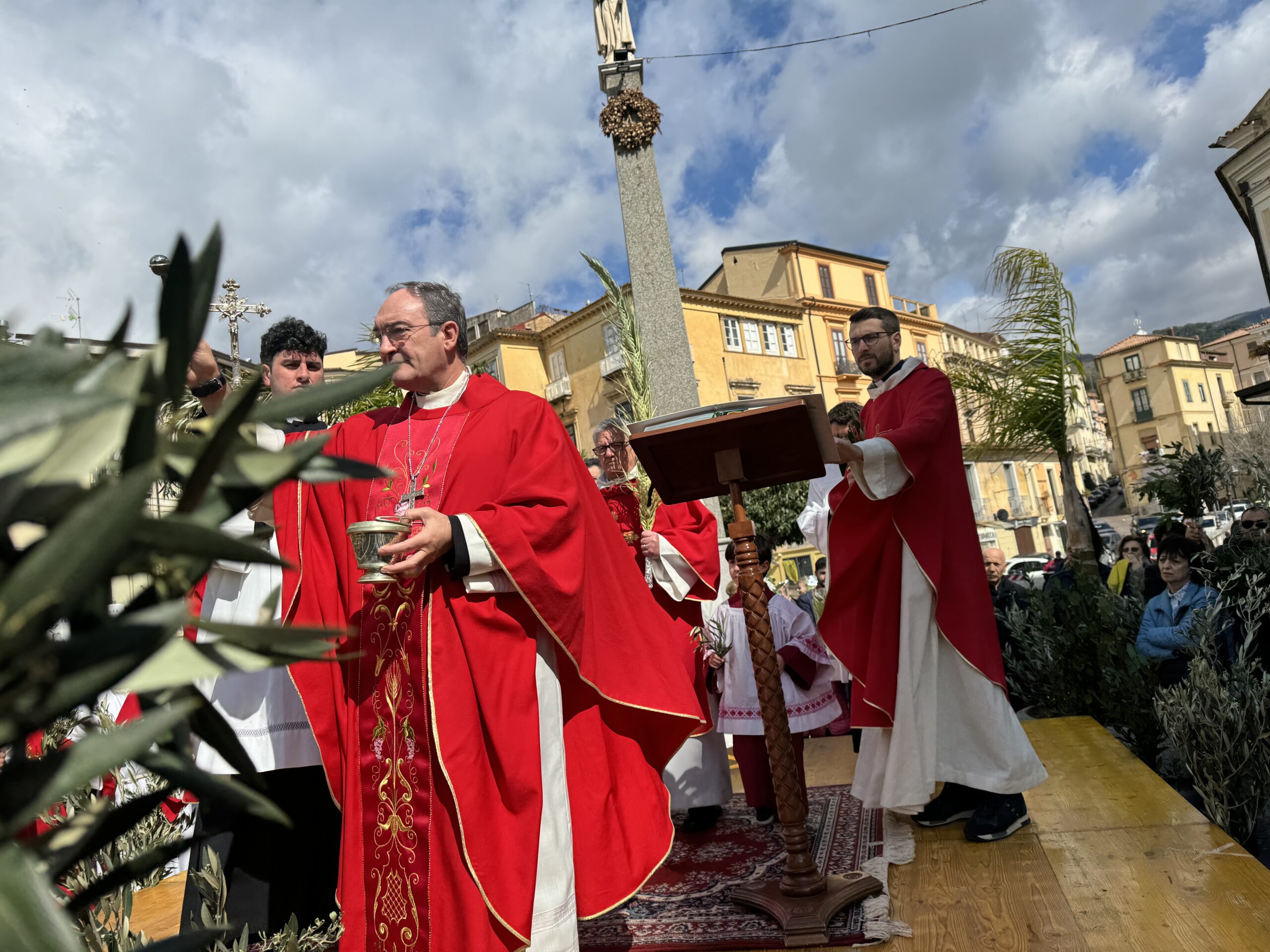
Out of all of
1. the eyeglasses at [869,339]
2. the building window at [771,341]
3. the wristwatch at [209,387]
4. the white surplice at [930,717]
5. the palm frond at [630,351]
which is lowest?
the white surplice at [930,717]

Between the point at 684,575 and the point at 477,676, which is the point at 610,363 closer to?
the point at 684,575

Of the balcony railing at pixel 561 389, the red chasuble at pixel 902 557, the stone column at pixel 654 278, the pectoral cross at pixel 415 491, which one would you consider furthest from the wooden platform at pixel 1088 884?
the balcony railing at pixel 561 389

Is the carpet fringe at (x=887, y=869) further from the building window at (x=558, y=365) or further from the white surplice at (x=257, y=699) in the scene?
the building window at (x=558, y=365)

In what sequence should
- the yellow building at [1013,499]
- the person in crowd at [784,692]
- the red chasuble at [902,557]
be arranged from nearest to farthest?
the red chasuble at [902,557] → the person in crowd at [784,692] → the yellow building at [1013,499]

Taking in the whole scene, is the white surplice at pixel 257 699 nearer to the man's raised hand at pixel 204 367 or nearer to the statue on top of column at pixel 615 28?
the man's raised hand at pixel 204 367

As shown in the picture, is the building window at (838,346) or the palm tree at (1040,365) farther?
the building window at (838,346)

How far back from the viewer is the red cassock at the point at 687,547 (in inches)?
195

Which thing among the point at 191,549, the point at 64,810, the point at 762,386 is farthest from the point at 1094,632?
the point at 762,386

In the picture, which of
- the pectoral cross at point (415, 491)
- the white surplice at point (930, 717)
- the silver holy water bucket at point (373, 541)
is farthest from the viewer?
the white surplice at point (930, 717)

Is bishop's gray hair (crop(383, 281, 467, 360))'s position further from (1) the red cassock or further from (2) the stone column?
(2) the stone column

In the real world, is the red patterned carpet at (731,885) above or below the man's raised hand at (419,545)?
below

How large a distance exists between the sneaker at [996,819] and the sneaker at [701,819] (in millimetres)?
1558

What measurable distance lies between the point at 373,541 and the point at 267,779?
91 centimetres

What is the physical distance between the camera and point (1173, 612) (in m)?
5.77
